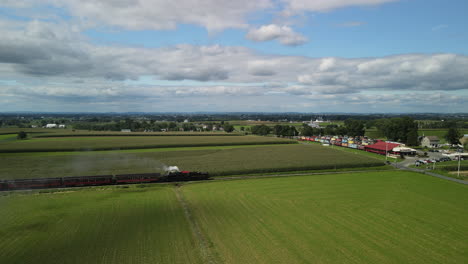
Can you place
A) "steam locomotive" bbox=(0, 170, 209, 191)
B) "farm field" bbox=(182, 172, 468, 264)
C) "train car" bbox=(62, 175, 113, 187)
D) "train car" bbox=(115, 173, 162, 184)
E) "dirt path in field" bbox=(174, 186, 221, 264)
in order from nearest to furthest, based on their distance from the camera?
"dirt path in field" bbox=(174, 186, 221, 264) < "farm field" bbox=(182, 172, 468, 264) < "steam locomotive" bbox=(0, 170, 209, 191) < "train car" bbox=(62, 175, 113, 187) < "train car" bbox=(115, 173, 162, 184)

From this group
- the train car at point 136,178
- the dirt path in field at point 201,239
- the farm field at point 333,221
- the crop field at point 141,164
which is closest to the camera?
the dirt path in field at point 201,239

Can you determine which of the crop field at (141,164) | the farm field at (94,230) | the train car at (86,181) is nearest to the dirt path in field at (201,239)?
the farm field at (94,230)

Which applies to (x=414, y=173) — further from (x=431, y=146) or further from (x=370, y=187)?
(x=431, y=146)

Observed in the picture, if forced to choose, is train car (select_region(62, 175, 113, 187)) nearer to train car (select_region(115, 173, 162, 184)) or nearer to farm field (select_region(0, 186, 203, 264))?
train car (select_region(115, 173, 162, 184))

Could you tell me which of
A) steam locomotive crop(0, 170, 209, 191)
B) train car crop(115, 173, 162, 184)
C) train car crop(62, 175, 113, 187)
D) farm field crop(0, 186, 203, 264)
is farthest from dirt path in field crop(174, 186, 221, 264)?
train car crop(62, 175, 113, 187)

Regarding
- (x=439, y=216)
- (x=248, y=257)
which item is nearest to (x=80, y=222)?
(x=248, y=257)

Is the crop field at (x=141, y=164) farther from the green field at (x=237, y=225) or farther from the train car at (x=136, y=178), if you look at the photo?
the green field at (x=237, y=225)
